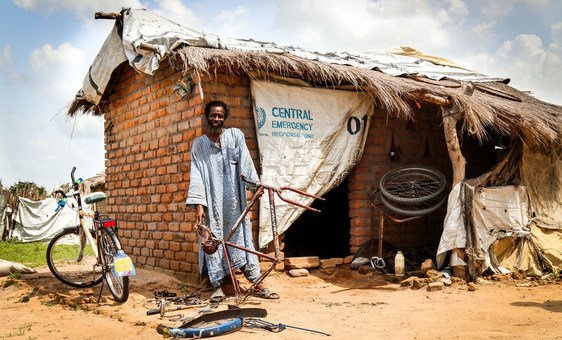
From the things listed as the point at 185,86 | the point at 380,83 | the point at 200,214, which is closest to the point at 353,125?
the point at 380,83

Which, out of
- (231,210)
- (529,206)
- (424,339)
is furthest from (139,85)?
(529,206)

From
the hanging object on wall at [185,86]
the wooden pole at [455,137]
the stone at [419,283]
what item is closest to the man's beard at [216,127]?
the hanging object on wall at [185,86]

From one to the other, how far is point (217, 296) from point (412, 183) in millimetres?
2849

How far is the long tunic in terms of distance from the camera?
15.2ft

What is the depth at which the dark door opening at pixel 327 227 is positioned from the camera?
27.6 feet

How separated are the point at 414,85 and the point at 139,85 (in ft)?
11.4

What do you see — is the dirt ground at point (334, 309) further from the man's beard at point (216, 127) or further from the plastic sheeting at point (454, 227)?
the man's beard at point (216, 127)

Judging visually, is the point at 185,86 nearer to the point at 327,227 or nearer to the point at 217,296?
the point at 217,296

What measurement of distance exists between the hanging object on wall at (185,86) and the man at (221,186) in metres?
0.75

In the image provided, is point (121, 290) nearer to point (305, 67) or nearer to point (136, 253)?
point (136, 253)

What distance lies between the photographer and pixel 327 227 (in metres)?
8.62

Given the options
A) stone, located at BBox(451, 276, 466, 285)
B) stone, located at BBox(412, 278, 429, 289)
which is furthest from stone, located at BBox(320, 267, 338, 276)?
stone, located at BBox(451, 276, 466, 285)

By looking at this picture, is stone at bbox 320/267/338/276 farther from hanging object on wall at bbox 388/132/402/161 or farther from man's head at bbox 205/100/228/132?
man's head at bbox 205/100/228/132

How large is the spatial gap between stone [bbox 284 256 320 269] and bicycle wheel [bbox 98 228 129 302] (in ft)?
6.55
